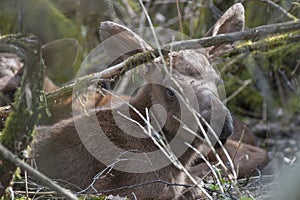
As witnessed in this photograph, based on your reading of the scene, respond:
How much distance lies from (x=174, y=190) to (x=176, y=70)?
4.02 ft

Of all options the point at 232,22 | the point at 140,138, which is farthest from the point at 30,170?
the point at 232,22

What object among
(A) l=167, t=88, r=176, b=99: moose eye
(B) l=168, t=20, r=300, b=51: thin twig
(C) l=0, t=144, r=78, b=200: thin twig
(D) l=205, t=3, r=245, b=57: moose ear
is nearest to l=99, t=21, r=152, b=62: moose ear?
(A) l=167, t=88, r=176, b=99: moose eye

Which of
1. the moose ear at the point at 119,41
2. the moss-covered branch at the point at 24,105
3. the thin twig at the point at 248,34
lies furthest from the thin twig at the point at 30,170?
the moose ear at the point at 119,41

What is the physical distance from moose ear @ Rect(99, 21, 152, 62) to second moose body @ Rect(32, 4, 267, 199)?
12 mm

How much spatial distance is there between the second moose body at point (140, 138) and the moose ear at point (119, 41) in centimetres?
1

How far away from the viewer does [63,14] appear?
905 cm

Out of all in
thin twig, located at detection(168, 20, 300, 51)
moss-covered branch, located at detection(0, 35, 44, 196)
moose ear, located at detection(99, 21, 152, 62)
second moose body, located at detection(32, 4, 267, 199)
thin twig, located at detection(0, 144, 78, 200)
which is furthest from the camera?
A: second moose body, located at detection(32, 4, 267, 199)

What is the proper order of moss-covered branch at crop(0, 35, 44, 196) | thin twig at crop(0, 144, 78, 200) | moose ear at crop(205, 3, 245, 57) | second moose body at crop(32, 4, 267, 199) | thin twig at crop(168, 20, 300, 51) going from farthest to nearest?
moose ear at crop(205, 3, 245, 57)
second moose body at crop(32, 4, 267, 199)
thin twig at crop(168, 20, 300, 51)
moss-covered branch at crop(0, 35, 44, 196)
thin twig at crop(0, 144, 78, 200)

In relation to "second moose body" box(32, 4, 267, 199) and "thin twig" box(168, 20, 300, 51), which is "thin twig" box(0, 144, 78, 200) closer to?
"thin twig" box(168, 20, 300, 51)

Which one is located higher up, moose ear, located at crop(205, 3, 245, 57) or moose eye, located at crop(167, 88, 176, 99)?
moose ear, located at crop(205, 3, 245, 57)

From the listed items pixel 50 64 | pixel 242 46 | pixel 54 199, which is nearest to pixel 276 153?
pixel 242 46

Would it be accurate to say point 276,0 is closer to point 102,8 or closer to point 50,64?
point 102,8

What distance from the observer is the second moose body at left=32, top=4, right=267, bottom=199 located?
6.27 metres

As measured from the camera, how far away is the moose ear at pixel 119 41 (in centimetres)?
613
